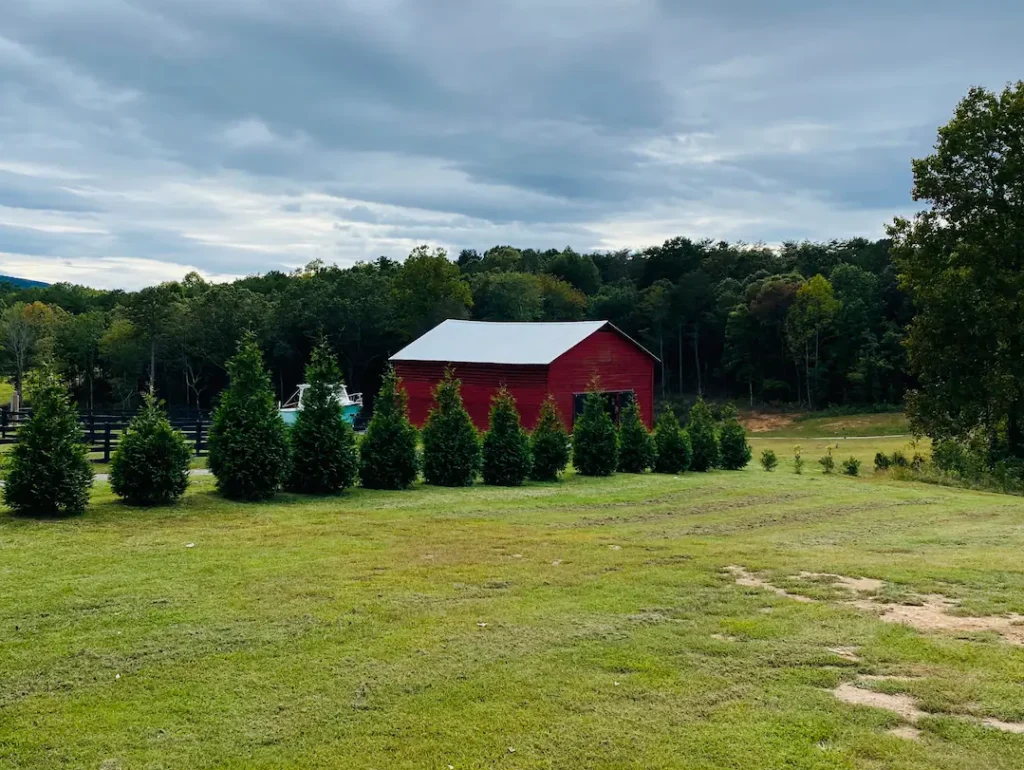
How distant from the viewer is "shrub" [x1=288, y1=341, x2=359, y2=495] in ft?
48.0

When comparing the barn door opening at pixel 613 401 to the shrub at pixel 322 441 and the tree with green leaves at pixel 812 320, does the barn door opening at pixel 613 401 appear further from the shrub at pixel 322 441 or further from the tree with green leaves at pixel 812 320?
→ the tree with green leaves at pixel 812 320

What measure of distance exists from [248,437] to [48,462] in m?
3.04

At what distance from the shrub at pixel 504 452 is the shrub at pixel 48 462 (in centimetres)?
794

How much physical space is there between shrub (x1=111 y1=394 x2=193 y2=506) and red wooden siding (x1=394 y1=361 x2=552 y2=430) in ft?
→ 52.5

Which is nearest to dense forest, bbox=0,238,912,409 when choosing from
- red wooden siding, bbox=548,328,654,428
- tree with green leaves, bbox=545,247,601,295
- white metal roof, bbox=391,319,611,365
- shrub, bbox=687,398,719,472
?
tree with green leaves, bbox=545,247,601,295

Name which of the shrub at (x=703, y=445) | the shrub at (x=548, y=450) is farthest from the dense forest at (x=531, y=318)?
the shrub at (x=548, y=450)

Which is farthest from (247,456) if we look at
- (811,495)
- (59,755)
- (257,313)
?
(257,313)

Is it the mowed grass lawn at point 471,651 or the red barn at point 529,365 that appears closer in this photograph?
the mowed grass lawn at point 471,651

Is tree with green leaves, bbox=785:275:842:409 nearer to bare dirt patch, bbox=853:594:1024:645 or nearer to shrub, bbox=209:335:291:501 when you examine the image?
shrub, bbox=209:335:291:501

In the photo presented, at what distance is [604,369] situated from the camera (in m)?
33.2

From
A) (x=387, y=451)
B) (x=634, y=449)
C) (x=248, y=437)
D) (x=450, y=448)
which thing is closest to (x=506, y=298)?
(x=634, y=449)

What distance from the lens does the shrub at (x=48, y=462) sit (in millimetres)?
11141

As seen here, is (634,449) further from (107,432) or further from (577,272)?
(577,272)

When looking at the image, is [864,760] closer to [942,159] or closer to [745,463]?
[745,463]
